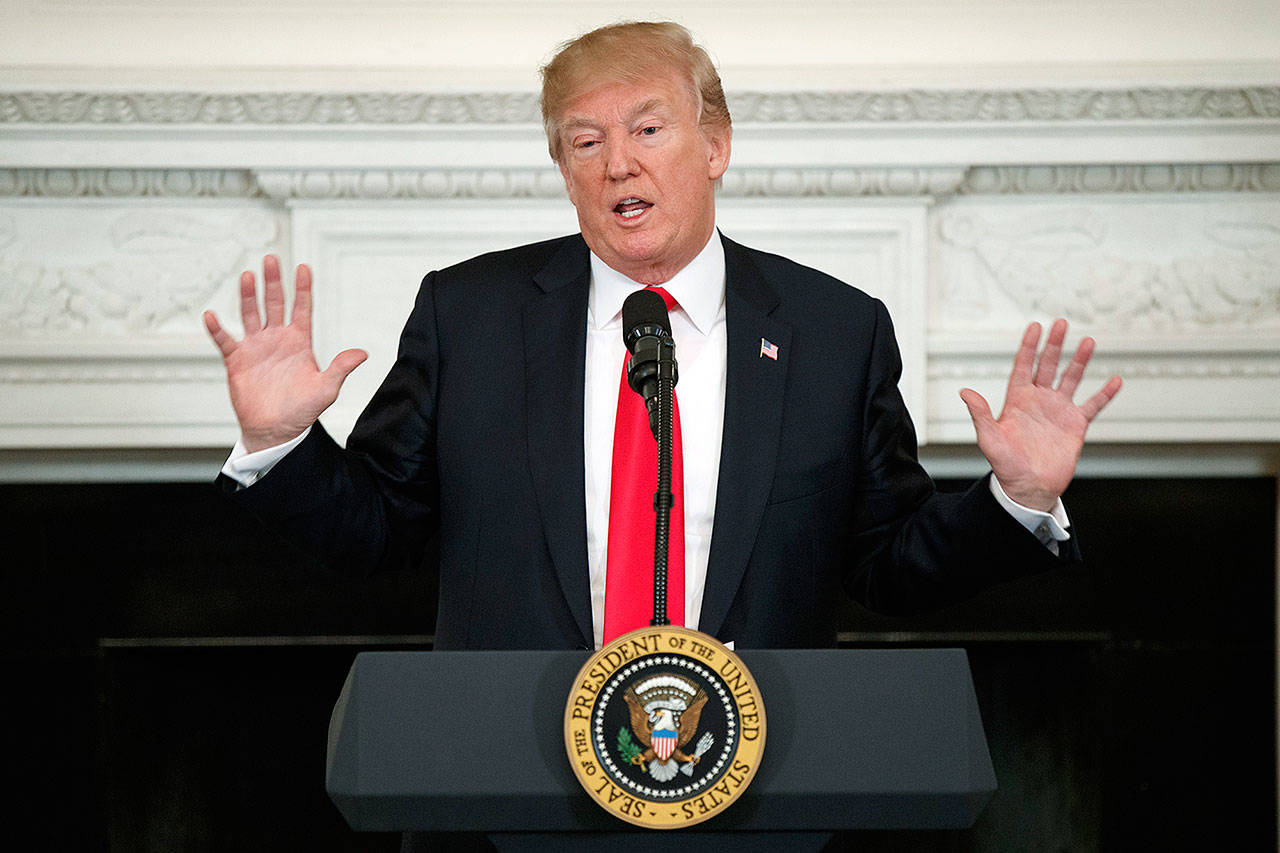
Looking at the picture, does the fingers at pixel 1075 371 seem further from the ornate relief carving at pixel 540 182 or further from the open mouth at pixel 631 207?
the ornate relief carving at pixel 540 182

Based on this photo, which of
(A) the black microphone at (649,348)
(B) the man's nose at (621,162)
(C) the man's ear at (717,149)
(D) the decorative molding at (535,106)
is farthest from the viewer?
(D) the decorative molding at (535,106)

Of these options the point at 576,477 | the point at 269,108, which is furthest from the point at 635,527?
the point at 269,108

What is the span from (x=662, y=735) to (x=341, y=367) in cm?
51

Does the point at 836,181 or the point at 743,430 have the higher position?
the point at 836,181

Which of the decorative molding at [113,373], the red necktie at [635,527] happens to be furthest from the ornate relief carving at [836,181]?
the red necktie at [635,527]

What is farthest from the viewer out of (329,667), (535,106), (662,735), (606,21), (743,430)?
(329,667)

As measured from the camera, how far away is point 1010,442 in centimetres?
118

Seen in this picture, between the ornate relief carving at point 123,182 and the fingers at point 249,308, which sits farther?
the ornate relief carving at point 123,182

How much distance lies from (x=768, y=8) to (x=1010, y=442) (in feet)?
5.44

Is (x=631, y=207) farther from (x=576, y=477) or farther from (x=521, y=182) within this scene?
(x=521, y=182)

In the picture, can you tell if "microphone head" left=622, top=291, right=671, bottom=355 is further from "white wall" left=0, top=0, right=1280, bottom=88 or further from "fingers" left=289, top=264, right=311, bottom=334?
"white wall" left=0, top=0, right=1280, bottom=88

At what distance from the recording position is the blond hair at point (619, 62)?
4.52ft

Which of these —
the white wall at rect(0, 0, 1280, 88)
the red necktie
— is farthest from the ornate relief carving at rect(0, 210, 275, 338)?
the red necktie

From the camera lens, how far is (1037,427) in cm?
120
